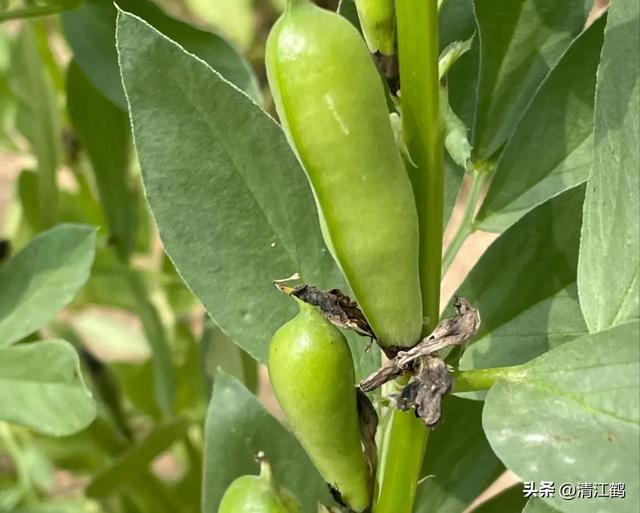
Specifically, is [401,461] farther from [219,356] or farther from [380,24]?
[219,356]

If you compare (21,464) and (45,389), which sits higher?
(45,389)

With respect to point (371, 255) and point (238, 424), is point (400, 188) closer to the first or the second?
point (371, 255)

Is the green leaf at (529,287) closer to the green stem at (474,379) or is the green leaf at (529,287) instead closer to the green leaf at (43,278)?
the green stem at (474,379)

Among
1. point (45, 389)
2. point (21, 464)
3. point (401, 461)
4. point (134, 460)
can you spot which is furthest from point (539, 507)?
point (21, 464)

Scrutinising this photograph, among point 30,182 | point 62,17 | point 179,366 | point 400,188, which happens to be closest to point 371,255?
point 400,188

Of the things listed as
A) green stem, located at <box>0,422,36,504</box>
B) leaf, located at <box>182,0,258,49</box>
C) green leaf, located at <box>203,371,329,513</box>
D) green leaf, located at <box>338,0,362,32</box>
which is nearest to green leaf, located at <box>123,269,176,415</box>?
green stem, located at <box>0,422,36,504</box>

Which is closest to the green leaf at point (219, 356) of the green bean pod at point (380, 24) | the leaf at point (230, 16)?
the green bean pod at point (380, 24)
